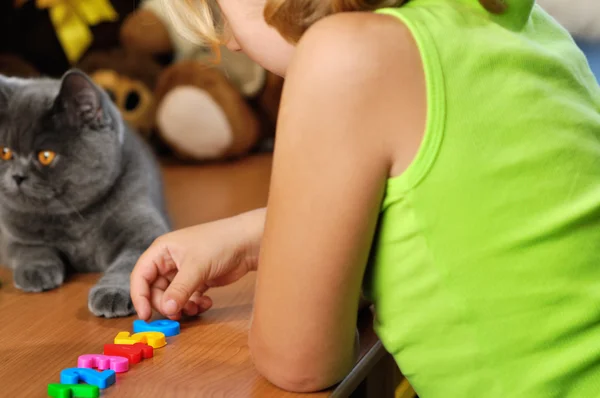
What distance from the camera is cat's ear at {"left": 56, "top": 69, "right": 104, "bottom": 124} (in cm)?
Answer: 100

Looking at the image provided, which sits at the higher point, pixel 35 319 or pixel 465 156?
pixel 465 156

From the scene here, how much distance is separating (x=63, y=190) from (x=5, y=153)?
93mm

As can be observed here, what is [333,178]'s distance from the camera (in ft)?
1.91

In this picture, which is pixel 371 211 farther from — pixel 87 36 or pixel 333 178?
pixel 87 36

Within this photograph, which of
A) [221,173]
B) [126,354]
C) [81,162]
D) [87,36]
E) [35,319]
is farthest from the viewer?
[87,36]

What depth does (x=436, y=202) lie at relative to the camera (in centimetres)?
59

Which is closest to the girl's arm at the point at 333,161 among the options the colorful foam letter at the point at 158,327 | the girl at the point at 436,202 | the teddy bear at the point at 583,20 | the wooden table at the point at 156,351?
the girl at the point at 436,202

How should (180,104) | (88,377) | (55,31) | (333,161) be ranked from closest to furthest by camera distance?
(333,161)
(88,377)
(180,104)
(55,31)

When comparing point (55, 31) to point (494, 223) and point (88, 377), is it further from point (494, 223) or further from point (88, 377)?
point (494, 223)

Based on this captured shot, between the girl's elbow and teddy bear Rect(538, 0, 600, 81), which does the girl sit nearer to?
the girl's elbow

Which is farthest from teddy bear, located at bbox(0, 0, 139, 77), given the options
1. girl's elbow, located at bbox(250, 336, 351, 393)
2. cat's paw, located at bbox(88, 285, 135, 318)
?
girl's elbow, located at bbox(250, 336, 351, 393)

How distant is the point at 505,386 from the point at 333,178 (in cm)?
23

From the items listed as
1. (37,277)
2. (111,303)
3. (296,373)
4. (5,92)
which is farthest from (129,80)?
(296,373)

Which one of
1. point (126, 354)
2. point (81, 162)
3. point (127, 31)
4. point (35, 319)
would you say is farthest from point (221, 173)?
point (126, 354)
